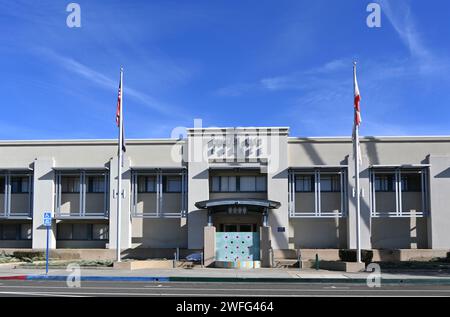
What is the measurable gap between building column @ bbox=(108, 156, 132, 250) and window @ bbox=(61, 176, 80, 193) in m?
3.09

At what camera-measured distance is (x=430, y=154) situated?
35.8 meters

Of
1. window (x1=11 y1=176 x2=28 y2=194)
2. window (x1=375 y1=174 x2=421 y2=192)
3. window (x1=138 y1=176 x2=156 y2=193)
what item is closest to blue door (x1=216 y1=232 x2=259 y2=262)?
window (x1=138 y1=176 x2=156 y2=193)

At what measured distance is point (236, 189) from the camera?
3716 cm

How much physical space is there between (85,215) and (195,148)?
900 centimetres

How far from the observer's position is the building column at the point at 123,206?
118ft

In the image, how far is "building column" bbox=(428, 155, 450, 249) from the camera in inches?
1364

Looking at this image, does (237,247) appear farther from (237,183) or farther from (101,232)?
(101,232)

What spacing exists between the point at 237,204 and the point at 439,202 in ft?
44.4

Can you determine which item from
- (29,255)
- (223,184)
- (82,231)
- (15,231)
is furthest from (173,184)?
(15,231)

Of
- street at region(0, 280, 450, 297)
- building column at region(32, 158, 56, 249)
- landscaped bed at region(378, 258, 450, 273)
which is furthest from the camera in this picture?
building column at region(32, 158, 56, 249)

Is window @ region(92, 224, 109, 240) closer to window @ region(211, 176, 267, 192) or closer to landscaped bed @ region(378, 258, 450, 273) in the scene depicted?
window @ region(211, 176, 267, 192)

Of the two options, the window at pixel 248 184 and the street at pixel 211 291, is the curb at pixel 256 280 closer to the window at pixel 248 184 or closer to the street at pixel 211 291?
the street at pixel 211 291

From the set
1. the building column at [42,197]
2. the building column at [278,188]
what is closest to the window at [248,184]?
the building column at [278,188]

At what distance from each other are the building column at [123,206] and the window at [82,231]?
1.90m
